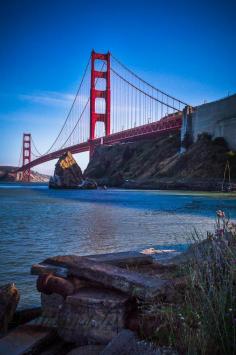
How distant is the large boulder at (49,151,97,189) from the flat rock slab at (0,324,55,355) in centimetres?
5424

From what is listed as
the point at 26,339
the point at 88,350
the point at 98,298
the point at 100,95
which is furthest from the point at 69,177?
the point at 88,350

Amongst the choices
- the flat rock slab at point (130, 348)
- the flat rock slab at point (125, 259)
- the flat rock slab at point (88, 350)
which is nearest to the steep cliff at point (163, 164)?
the flat rock slab at point (125, 259)

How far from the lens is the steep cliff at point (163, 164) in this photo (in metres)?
45.1

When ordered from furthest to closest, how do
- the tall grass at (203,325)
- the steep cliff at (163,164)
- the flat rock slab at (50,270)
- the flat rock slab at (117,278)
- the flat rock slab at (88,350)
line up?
the steep cliff at (163,164), the flat rock slab at (50,270), the flat rock slab at (117,278), the flat rock slab at (88,350), the tall grass at (203,325)

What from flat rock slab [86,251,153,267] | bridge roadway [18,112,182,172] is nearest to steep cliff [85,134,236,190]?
bridge roadway [18,112,182,172]

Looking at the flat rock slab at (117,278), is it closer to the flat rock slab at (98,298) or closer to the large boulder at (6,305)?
the flat rock slab at (98,298)

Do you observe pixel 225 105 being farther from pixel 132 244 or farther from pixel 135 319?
pixel 135 319

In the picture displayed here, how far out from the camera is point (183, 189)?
44.9 m

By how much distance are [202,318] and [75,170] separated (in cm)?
5675

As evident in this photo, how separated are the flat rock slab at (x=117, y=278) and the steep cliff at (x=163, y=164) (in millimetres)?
36728

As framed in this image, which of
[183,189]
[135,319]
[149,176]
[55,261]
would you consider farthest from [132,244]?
[149,176]

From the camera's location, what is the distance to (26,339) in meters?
2.66

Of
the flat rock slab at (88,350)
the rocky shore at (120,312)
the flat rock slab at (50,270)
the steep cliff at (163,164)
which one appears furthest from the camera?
the steep cliff at (163,164)

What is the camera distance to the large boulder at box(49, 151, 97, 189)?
5712cm
